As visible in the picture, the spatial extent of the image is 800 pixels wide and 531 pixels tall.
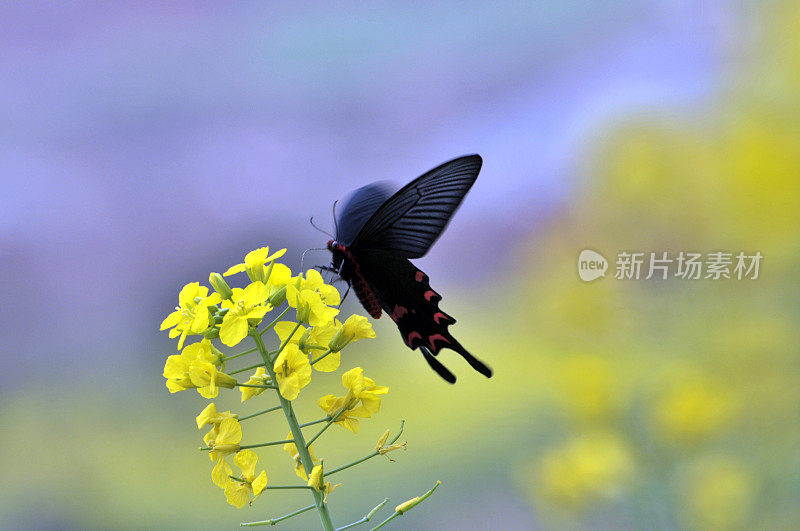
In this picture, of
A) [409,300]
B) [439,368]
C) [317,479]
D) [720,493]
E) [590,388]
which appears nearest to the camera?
[317,479]

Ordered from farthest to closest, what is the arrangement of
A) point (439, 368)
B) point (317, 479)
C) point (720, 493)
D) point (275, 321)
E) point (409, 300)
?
point (720, 493) < point (409, 300) < point (439, 368) < point (275, 321) < point (317, 479)

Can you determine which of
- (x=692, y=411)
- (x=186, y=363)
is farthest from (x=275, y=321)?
(x=692, y=411)

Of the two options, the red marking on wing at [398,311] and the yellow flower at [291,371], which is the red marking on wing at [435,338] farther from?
the yellow flower at [291,371]

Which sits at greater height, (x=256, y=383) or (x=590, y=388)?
(x=590, y=388)

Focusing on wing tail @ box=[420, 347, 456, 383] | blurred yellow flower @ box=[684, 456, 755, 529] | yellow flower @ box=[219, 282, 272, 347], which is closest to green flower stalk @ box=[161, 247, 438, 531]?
yellow flower @ box=[219, 282, 272, 347]

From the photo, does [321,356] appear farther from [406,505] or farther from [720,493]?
[720,493]

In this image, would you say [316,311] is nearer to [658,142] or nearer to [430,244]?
[430,244]
